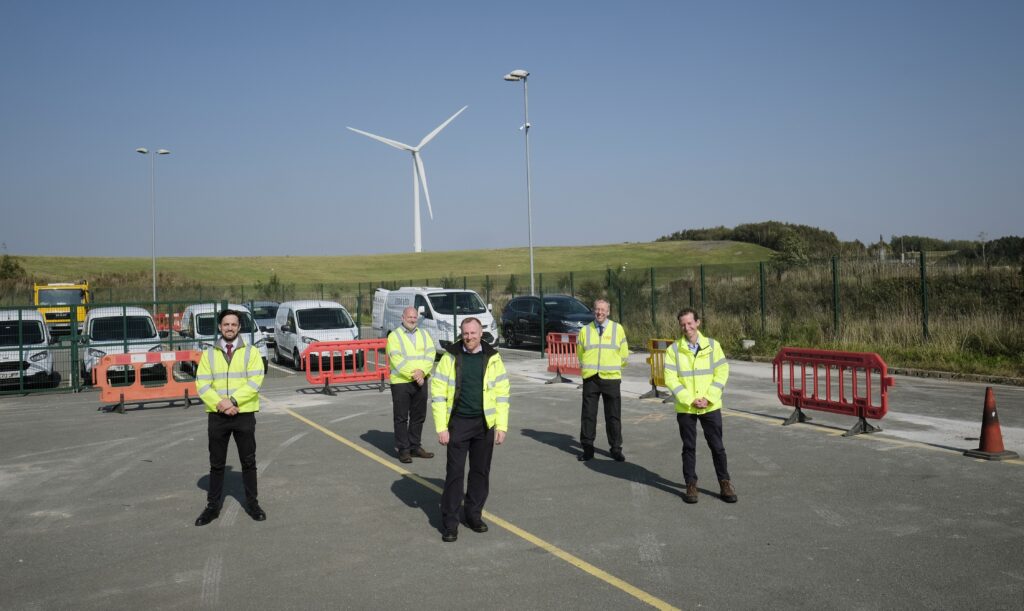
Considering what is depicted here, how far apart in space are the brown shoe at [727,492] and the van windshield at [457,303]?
16.7m

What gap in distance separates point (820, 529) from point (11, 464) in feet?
30.5

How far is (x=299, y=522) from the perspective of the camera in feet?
24.3

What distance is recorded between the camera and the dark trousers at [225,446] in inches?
292

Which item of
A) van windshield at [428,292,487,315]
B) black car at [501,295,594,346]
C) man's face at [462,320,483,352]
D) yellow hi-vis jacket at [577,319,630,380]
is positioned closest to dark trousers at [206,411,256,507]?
man's face at [462,320,483,352]

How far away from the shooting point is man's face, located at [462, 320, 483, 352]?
684 centimetres

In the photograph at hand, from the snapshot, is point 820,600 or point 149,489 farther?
point 149,489

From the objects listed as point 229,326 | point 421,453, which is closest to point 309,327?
point 421,453

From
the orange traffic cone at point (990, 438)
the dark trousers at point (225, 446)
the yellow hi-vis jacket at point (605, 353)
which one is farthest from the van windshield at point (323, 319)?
the orange traffic cone at point (990, 438)

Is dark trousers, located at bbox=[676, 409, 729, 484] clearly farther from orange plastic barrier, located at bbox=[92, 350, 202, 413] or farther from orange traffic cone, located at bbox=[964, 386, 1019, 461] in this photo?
orange plastic barrier, located at bbox=[92, 350, 202, 413]

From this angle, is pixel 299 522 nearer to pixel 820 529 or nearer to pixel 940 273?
pixel 820 529

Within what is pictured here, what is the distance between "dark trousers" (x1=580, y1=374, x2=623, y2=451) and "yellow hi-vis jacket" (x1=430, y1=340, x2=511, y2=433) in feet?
9.65

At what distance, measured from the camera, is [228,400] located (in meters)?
7.33

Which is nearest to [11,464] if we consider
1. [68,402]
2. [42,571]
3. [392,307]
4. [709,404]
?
[42,571]

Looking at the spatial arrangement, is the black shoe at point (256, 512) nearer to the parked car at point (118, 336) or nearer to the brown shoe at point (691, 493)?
the brown shoe at point (691, 493)
